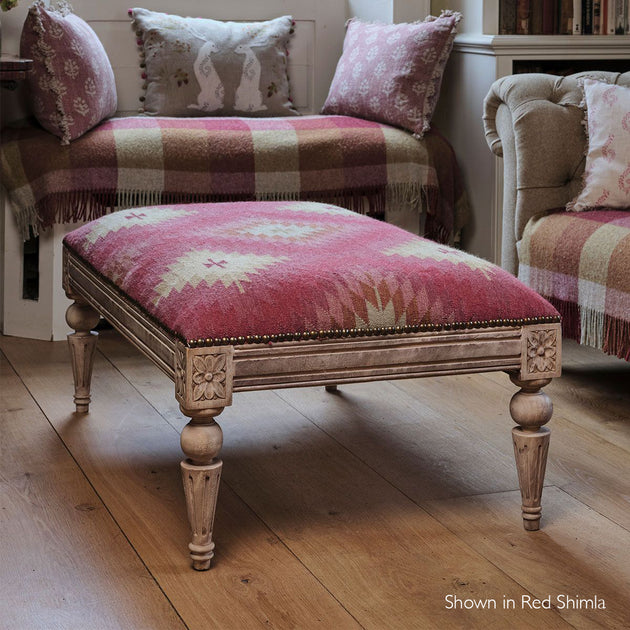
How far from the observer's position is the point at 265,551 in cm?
162

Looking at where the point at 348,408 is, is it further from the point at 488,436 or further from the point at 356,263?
the point at 356,263

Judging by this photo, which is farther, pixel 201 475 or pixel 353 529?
pixel 353 529

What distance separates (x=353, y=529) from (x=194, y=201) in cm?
147

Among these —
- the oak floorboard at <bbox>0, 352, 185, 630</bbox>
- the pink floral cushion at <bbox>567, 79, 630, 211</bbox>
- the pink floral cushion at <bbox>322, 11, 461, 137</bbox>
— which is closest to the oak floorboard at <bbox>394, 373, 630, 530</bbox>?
the pink floral cushion at <bbox>567, 79, 630, 211</bbox>

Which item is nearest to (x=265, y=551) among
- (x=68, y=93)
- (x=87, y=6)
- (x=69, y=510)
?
(x=69, y=510)

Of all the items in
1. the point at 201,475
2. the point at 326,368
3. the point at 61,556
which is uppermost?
the point at 326,368

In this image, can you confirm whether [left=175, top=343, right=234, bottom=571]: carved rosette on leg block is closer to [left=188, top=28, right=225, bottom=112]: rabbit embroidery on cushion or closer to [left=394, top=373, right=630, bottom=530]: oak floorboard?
[left=394, top=373, right=630, bottom=530]: oak floorboard

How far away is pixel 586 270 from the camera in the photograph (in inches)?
90.0

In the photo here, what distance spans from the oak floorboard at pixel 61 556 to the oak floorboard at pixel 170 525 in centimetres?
3

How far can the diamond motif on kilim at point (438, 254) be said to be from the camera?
170 cm

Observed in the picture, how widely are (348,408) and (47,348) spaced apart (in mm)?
948

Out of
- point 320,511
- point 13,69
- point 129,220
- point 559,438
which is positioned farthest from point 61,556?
point 13,69

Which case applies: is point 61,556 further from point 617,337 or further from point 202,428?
point 617,337

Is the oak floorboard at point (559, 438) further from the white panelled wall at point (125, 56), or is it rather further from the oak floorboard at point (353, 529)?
the white panelled wall at point (125, 56)
